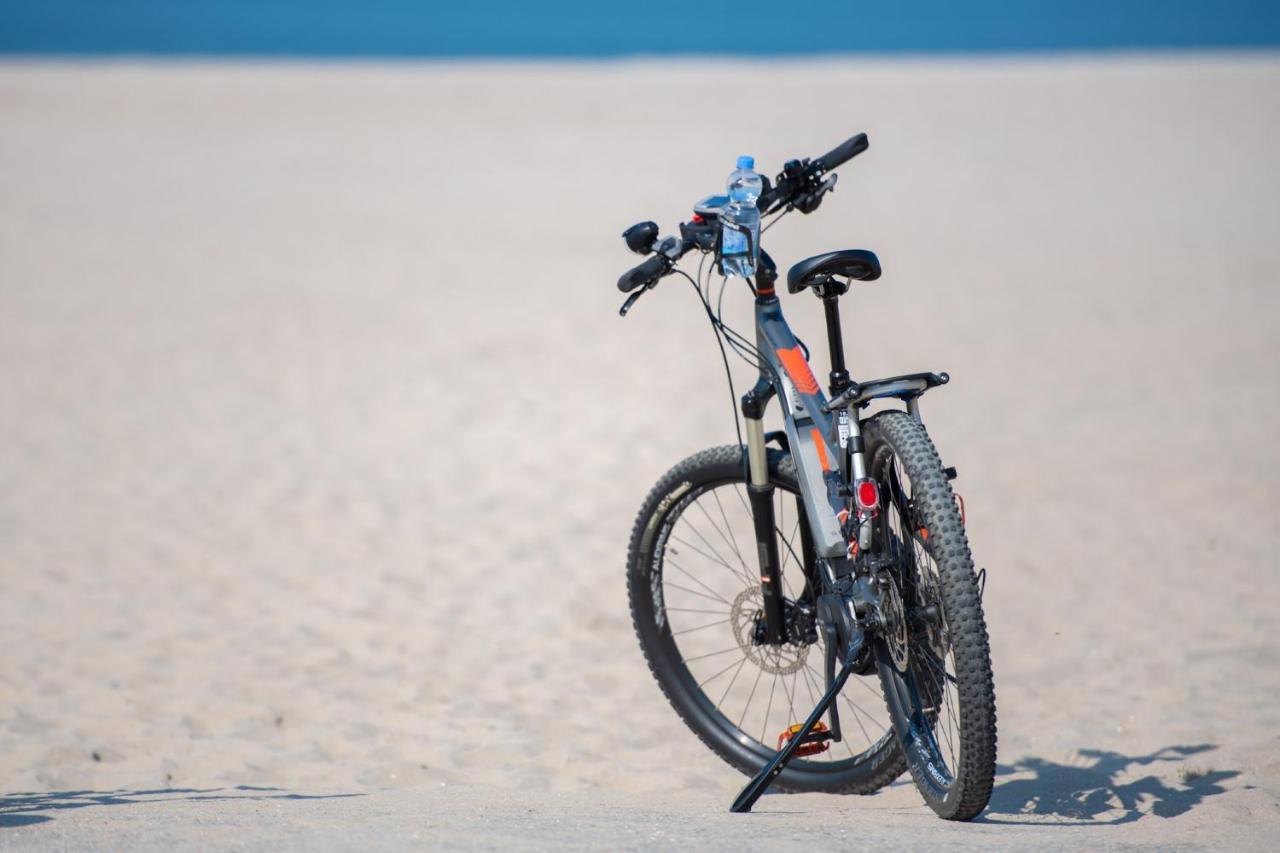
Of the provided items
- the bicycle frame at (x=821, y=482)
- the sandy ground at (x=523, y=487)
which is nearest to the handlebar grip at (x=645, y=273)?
the bicycle frame at (x=821, y=482)

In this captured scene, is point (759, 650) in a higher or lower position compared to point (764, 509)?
lower

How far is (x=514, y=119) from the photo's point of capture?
107 ft

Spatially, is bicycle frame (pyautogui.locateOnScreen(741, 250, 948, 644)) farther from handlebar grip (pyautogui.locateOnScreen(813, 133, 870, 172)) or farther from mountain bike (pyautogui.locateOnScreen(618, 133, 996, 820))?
handlebar grip (pyautogui.locateOnScreen(813, 133, 870, 172))

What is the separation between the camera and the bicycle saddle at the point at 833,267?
3.86 m

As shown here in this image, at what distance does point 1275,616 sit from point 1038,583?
1.14 meters

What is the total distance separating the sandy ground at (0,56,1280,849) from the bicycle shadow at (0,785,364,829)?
0.11ft

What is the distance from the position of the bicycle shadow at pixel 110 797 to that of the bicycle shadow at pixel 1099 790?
6.85 feet

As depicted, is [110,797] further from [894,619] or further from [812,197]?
[812,197]

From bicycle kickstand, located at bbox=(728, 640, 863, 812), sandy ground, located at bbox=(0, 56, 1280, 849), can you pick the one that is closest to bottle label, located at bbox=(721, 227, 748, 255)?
bicycle kickstand, located at bbox=(728, 640, 863, 812)

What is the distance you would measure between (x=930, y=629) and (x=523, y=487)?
596 centimetres

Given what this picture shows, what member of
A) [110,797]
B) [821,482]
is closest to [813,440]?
[821,482]

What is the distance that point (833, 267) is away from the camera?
3.87 m

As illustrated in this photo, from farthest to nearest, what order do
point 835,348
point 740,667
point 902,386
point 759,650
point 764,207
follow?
point 740,667 → point 759,650 → point 764,207 → point 835,348 → point 902,386

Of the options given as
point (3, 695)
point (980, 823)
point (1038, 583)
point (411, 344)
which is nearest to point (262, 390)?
point (411, 344)
